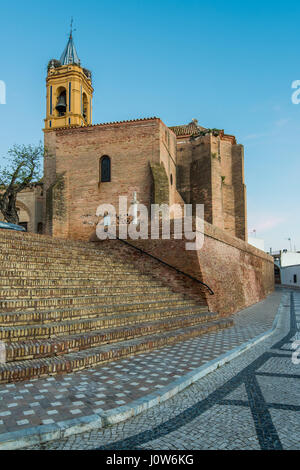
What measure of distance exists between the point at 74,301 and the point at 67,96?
86.6ft

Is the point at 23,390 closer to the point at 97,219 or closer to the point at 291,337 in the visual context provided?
the point at 291,337

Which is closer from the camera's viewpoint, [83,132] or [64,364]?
[64,364]

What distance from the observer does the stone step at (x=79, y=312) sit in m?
5.00

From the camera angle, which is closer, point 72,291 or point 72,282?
point 72,291

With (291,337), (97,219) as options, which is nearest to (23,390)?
(291,337)

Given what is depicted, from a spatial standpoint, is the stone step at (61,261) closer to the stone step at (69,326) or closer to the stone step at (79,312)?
the stone step at (79,312)

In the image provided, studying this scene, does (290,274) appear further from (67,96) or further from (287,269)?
(67,96)

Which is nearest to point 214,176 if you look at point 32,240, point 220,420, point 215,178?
point 215,178

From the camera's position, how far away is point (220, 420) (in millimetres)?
3018

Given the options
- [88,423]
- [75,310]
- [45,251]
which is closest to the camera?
[88,423]

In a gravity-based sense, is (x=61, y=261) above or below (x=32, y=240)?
below

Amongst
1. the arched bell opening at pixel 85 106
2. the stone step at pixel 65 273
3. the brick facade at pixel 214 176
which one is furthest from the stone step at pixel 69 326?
the arched bell opening at pixel 85 106
